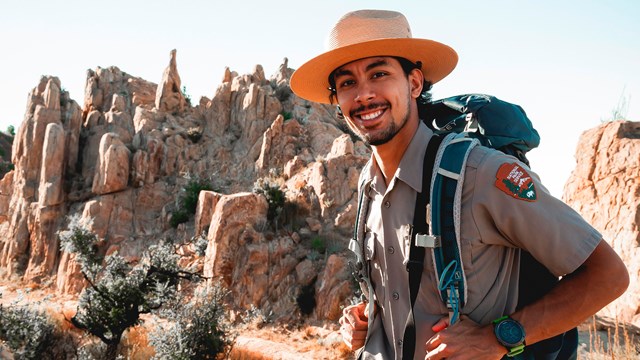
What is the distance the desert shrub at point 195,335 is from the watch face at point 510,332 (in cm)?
1133

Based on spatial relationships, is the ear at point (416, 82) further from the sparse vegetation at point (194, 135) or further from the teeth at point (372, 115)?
the sparse vegetation at point (194, 135)

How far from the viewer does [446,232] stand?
1771 mm

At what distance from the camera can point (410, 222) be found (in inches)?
79.4

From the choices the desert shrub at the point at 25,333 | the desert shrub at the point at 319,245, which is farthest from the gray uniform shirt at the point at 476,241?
the desert shrub at the point at 319,245

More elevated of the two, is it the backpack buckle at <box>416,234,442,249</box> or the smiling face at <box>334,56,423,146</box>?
the smiling face at <box>334,56,423,146</box>

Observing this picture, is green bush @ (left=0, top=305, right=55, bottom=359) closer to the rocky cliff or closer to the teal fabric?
the rocky cliff

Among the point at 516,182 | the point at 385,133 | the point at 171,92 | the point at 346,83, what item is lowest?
the point at 516,182

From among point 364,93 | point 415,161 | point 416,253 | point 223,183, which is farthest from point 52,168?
point 416,253

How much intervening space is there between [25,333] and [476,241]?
1511cm

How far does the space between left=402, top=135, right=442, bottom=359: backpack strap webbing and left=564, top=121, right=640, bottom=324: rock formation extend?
12296mm

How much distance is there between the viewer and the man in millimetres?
1626

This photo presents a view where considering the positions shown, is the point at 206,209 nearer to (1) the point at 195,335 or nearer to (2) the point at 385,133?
(1) the point at 195,335

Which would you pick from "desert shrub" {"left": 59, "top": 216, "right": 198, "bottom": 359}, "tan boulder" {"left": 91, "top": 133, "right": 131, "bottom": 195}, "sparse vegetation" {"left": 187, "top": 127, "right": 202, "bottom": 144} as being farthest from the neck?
"sparse vegetation" {"left": 187, "top": 127, "right": 202, "bottom": 144}

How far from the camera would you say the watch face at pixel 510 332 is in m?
1.66
